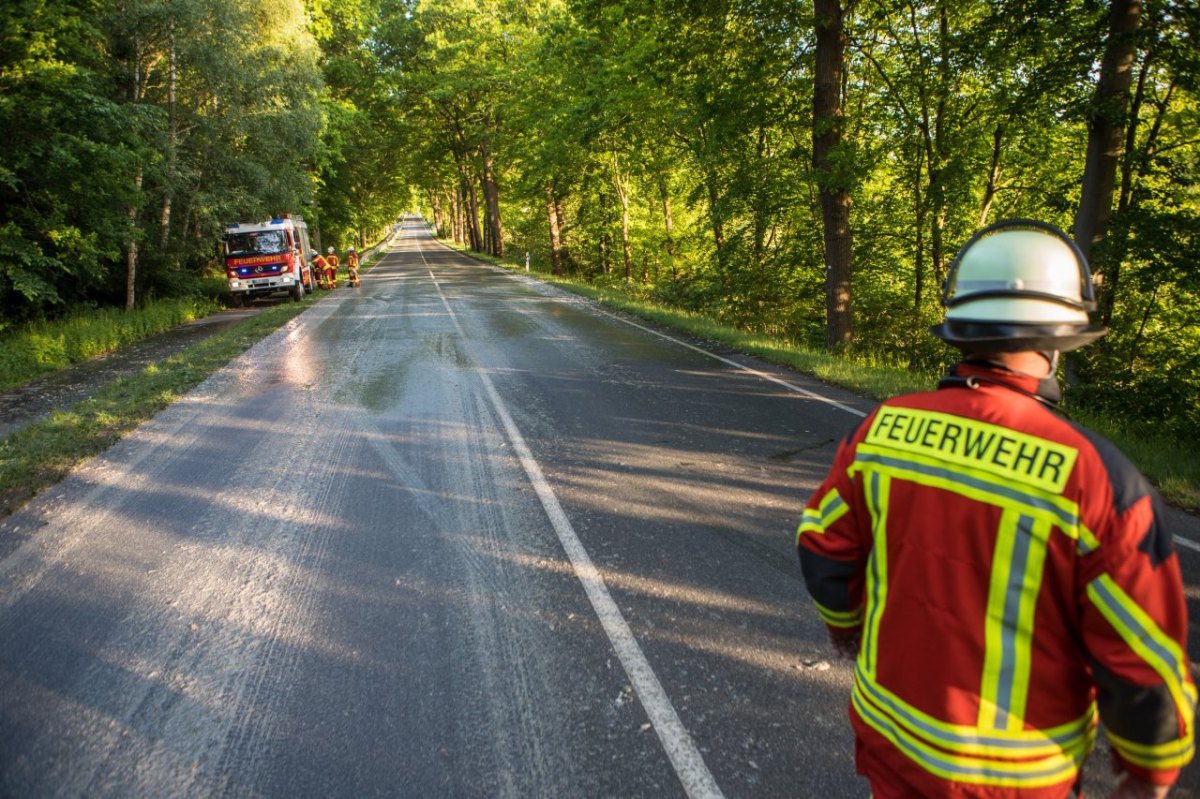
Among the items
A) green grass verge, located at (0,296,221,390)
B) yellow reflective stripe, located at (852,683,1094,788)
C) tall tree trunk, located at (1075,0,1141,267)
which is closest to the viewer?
yellow reflective stripe, located at (852,683,1094,788)

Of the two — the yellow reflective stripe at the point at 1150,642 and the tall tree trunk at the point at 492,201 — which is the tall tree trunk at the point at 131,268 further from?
the tall tree trunk at the point at 492,201

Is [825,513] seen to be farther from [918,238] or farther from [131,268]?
[131,268]

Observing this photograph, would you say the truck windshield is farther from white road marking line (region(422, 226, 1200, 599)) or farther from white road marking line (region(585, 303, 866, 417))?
white road marking line (region(585, 303, 866, 417))

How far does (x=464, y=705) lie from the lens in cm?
309

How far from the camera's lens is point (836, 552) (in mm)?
1716

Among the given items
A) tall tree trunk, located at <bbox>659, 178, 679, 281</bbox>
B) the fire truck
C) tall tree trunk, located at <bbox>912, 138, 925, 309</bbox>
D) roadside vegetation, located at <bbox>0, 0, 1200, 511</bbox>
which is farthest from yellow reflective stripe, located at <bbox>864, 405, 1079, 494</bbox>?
tall tree trunk, located at <bbox>659, 178, 679, 281</bbox>

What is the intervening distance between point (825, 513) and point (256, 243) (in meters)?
26.0

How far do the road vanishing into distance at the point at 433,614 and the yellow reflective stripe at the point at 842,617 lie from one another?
1163 mm

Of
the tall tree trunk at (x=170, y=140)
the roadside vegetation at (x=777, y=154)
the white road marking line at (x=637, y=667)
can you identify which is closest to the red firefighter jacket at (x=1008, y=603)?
the white road marking line at (x=637, y=667)

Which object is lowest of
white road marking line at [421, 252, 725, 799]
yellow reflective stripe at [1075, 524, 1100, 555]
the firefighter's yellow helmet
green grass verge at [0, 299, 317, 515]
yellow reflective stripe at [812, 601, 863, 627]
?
white road marking line at [421, 252, 725, 799]

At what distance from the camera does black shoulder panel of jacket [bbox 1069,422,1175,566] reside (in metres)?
1.31

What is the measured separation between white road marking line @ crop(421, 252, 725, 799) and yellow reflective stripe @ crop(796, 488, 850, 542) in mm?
1378

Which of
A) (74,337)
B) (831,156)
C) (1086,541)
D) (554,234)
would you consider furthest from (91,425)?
(554,234)

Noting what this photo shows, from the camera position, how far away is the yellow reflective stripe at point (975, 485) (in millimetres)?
1341
